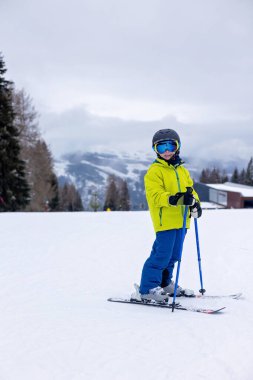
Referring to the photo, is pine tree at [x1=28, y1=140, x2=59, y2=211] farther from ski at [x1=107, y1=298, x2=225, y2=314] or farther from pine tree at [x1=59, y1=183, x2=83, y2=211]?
pine tree at [x1=59, y1=183, x2=83, y2=211]

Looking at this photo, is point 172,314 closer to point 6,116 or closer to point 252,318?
point 252,318

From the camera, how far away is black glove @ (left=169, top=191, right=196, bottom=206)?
388cm

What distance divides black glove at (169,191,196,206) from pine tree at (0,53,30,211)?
2238cm

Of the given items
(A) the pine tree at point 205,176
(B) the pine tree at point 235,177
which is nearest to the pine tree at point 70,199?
(A) the pine tree at point 205,176

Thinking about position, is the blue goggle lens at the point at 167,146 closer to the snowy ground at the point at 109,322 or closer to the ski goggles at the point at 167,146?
the ski goggles at the point at 167,146

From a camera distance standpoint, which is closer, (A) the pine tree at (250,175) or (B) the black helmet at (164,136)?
(B) the black helmet at (164,136)

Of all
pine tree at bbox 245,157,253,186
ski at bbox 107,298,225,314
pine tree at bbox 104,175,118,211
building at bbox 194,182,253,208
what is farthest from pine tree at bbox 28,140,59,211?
pine tree at bbox 245,157,253,186

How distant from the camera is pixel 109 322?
3.49m

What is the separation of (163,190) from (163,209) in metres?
0.20

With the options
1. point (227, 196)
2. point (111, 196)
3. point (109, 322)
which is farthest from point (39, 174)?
point (111, 196)

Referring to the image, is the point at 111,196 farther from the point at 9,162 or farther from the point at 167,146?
the point at 167,146

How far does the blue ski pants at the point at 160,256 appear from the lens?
4109 millimetres

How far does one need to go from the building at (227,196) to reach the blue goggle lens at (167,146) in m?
54.6

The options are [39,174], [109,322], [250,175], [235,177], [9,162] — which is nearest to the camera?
[109,322]
